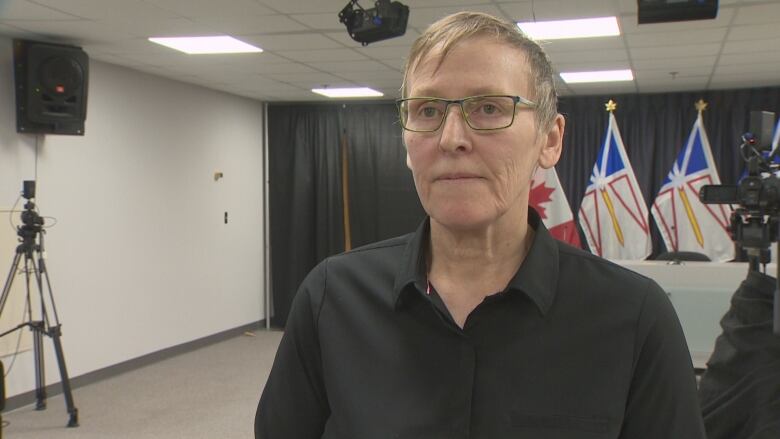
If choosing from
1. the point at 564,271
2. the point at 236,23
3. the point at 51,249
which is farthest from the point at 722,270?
the point at 51,249

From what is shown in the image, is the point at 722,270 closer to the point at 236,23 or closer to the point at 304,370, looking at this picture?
the point at 236,23

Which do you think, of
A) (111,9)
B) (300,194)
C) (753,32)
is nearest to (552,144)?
(111,9)

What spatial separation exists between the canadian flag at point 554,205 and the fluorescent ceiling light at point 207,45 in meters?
3.31

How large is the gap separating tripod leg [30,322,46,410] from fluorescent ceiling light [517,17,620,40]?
3730mm

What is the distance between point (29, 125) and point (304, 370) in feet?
15.4

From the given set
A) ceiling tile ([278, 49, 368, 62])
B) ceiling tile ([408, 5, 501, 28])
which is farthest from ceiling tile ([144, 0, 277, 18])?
ceiling tile ([278, 49, 368, 62])

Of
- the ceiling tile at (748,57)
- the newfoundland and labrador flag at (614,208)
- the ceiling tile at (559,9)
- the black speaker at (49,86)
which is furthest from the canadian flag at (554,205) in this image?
the black speaker at (49,86)

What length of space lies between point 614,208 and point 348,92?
10.0ft

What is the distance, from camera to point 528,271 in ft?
3.19

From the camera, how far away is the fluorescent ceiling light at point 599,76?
20.7 ft

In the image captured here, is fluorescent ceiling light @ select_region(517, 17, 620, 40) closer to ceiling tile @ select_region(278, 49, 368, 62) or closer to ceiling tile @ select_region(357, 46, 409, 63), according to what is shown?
ceiling tile @ select_region(357, 46, 409, 63)

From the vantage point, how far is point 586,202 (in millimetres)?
7461

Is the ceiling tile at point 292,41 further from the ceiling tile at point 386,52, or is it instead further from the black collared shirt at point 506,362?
the black collared shirt at point 506,362

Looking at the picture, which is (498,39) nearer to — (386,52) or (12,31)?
(386,52)
